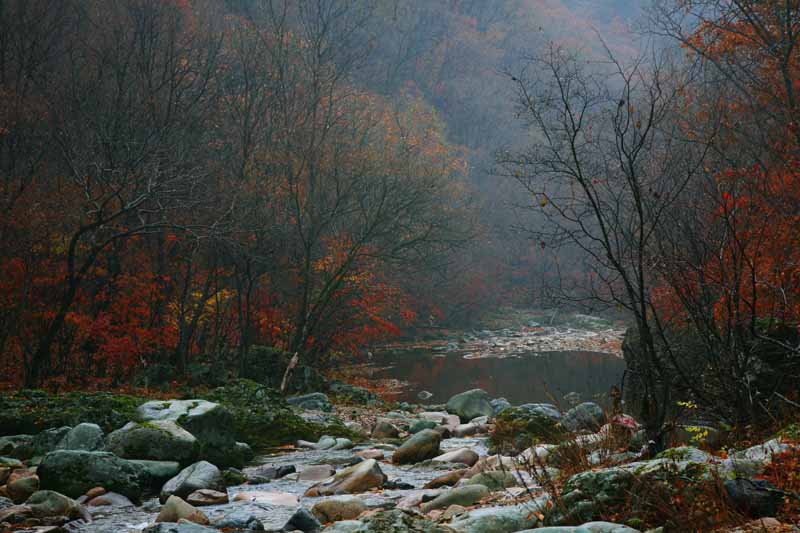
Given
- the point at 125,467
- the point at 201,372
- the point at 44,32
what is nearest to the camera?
the point at 125,467

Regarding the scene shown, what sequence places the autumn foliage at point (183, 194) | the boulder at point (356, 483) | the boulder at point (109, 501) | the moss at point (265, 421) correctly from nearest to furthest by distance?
the boulder at point (109, 501) < the boulder at point (356, 483) < the moss at point (265, 421) < the autumn foliage at point (183, 194)

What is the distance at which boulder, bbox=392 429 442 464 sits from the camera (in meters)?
8.66

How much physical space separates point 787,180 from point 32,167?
14.1 m

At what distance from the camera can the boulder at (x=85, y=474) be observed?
6535 mm

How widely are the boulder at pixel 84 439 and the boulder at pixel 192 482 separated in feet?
3.97

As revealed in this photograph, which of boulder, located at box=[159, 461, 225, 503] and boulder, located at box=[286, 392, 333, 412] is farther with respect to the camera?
boulder, located at box=[286, 392, 333, 412]

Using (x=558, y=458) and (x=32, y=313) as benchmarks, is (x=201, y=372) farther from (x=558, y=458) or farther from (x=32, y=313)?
(x=558, y=458)

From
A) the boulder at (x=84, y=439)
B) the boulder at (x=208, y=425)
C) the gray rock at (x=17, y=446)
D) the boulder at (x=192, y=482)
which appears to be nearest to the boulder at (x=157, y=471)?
the boulder at (x=192, y=482)

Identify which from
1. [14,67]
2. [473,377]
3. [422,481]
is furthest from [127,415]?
[473,377]

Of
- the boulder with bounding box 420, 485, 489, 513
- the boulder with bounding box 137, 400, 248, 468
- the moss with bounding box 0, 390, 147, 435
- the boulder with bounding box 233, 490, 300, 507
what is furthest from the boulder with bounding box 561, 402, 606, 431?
the moss with bounding box 0, 390, 147, 435

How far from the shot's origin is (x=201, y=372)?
16.1 m

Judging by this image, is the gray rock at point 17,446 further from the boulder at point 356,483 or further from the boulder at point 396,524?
the boulder at point 396,524

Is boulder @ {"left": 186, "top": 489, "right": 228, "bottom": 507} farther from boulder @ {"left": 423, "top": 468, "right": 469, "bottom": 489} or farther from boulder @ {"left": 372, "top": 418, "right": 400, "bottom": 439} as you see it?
boulder @ {"left": 372, "top": 418, "right": 400, "bottom": 439}

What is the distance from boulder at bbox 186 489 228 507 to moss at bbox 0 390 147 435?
8.53ft
